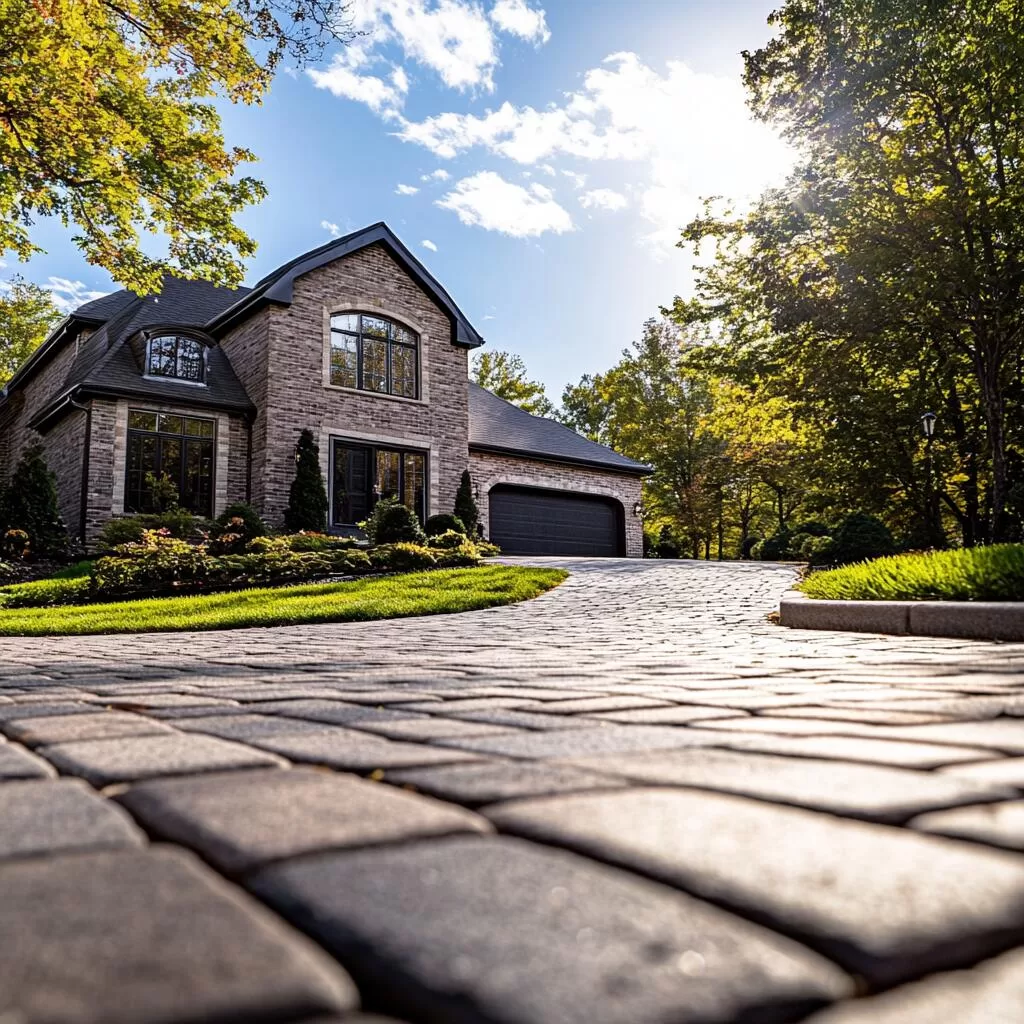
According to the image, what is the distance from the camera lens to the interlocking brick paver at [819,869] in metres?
0.77

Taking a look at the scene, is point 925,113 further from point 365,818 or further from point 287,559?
point 365,818

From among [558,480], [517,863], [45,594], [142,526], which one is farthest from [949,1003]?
[558,480]

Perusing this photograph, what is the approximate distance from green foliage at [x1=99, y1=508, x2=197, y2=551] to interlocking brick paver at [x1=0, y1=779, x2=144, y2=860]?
51.8 feet

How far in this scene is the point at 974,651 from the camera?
14.5 ft

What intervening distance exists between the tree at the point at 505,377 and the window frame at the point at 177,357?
21445 millimetres

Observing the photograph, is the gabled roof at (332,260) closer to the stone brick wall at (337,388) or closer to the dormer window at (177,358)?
the stone brick wall at (337,388)

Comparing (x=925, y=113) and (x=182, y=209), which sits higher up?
(x=925, y=113)

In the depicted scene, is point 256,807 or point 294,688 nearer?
point 256,807

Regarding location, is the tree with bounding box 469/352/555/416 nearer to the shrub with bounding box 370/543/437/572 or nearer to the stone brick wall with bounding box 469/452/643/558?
the stone brick wall with bounding box 469/452/643/558

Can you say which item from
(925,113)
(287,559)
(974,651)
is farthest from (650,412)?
(974,651)

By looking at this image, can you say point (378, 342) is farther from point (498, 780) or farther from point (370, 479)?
point (498, 780)

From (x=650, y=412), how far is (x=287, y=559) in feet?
75.5

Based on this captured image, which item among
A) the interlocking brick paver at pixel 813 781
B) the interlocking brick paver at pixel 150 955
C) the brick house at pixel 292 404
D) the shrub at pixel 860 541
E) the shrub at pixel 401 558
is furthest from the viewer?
the brick house at pixel 292 404

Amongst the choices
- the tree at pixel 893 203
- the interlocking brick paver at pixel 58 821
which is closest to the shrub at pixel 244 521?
the tree at pixel 893 203
